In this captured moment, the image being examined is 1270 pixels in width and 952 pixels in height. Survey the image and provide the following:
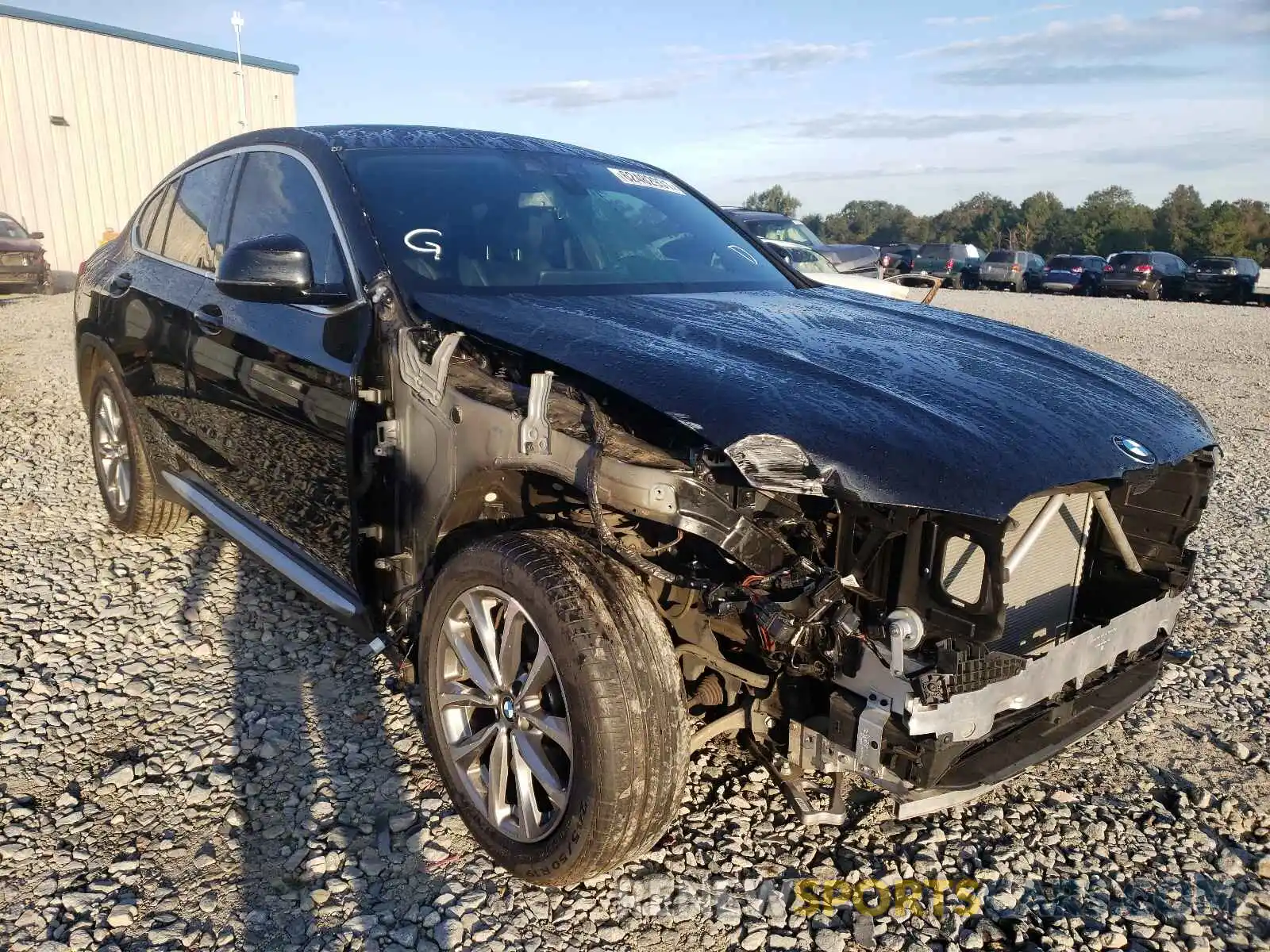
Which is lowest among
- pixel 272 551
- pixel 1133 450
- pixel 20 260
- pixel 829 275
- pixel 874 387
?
pixel 20 260

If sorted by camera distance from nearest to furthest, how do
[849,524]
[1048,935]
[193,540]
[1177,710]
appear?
[849,524] → [1048,935] → [1177,710] → [193,540]

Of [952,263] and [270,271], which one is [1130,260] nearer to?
[952,263]

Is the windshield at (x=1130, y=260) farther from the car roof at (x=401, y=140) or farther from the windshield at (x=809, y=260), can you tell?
the car roof at (x=401, y=140)

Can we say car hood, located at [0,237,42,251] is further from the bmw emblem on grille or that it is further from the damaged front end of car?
the bmw emblem on grille

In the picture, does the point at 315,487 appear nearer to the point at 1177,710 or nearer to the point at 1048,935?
the point at 1048,935

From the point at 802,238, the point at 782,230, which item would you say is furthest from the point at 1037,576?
the point at 802,238

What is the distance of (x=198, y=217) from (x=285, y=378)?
1.39m

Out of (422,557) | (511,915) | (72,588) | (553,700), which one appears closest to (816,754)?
(553,700)

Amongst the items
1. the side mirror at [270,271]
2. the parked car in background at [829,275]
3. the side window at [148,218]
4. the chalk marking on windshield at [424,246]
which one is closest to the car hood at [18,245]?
the parked car in background at [829,275]

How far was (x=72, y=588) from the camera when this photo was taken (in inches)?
163

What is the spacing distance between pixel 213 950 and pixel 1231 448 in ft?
25.6

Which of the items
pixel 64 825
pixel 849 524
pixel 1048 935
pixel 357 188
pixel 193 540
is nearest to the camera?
pixel 849 524

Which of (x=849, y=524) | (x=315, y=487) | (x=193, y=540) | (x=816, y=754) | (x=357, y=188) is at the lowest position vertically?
(x=193, y=540)

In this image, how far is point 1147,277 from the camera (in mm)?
26797
